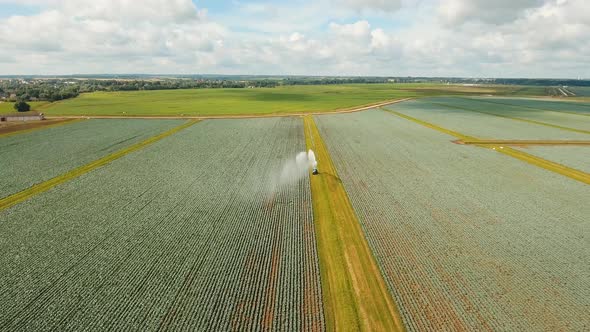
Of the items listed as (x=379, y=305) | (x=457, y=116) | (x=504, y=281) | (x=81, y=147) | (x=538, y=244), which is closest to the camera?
(x=379, y=305)

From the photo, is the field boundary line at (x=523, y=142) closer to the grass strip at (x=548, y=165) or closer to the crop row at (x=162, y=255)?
the grass strip at (x=548, y=165)

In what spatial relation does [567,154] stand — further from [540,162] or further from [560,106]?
[560,106]

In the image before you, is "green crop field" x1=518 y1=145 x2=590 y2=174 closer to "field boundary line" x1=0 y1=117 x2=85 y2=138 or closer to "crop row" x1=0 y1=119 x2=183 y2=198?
"crop row" x1=0 y1=119 x2=183 y2=198

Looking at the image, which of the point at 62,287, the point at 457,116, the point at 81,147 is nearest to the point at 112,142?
the point at 81,147

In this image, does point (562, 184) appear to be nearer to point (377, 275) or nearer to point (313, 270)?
point (377, 275)

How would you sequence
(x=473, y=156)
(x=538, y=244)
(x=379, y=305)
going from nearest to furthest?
(x=379, y=305), (x=538, y=244), (x=473, y=156)

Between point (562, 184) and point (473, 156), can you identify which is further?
point (473, 156)
